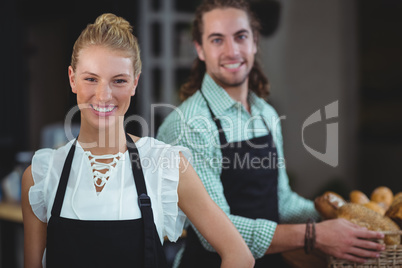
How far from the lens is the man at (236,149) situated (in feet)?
4.31

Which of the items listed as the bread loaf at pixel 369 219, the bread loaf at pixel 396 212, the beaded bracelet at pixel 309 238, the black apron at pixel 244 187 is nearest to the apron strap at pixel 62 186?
the black apron at pixel 244 187

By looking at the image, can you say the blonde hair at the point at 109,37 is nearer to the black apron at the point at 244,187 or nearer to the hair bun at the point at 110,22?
the hair bun at the point at 110,22

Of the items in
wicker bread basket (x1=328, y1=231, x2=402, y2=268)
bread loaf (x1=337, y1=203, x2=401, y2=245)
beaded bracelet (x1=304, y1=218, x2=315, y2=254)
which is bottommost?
wicker bread basket (x1=328, y1=231, x2=402, y2=268)

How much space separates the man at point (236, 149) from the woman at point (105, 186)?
345 mm

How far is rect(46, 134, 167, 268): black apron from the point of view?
0.89m

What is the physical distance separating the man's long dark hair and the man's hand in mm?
584

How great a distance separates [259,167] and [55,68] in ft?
14.2

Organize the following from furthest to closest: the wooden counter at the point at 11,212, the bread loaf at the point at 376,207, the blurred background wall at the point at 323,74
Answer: the blurred background wall at the point at 323,74, the wooden counter at the point at 11,212, the bread loaf at the point at 376,207

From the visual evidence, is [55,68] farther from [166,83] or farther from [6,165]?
[6,165]

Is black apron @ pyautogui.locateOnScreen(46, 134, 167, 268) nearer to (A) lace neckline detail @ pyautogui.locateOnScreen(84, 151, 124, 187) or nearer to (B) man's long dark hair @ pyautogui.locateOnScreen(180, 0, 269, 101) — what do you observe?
(A) lace neckline detail @ pyautogui.locateOnScreen(84, 151, 124, 187)

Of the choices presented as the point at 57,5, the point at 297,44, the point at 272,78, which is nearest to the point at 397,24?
the point at 297,44

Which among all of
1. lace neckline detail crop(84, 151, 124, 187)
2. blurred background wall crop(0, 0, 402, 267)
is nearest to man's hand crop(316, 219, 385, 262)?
lace neckline detail crop(84, 151, 124, 187)

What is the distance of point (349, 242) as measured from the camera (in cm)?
128

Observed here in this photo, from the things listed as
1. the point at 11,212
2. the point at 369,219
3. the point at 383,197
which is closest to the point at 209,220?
the point at 369,219
